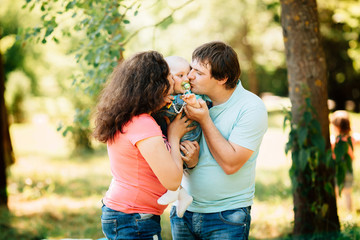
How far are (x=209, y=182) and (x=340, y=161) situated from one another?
1922 millimetres

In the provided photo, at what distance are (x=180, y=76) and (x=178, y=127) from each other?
1.21ft

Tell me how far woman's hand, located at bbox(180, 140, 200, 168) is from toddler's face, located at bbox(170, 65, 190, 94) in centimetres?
34

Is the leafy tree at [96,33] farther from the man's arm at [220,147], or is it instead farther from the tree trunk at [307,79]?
the man's arm at [220,147]

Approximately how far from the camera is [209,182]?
7.23 feet

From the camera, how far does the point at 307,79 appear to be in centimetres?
377

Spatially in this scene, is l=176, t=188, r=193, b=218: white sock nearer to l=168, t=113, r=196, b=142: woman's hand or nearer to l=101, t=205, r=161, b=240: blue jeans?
l=101, t=205, r=161, b=240: blue jeans

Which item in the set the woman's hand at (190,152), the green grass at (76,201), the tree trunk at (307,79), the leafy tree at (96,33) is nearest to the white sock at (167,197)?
the woman's hand at (190,152)

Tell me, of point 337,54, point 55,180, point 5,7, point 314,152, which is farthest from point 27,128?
point 314,152

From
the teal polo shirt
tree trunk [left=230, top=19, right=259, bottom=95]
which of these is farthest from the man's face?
tree trunk [left=230, top=19, right=259, bottom=95]

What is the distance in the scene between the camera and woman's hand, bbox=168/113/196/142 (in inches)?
83.4

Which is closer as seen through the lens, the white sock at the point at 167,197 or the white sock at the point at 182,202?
the white sock at the point at 167,197

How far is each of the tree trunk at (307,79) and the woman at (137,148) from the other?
2152mm

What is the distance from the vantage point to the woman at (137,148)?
6.08 ft

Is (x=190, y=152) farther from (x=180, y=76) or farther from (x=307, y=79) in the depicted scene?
(x=307, y=79)
